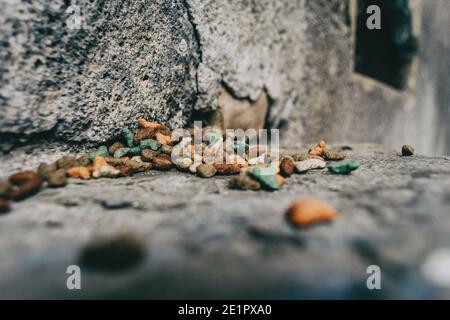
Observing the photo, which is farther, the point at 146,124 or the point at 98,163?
the point at 146,124

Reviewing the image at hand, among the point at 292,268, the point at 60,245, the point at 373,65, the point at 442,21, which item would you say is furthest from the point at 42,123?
the point at 442,21

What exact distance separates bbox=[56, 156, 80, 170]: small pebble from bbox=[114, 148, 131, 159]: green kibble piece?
12cm

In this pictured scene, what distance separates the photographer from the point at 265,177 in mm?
772

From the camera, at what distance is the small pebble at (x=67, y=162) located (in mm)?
842

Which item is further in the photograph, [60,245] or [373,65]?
[373,65]

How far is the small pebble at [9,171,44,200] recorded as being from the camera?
693 millimetres

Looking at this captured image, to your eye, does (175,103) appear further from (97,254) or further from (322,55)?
(322,55)

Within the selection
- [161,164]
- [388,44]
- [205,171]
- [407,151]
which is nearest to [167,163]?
[161,164]

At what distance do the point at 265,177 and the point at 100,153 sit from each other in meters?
0.52

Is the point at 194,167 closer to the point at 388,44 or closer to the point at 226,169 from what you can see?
the point at 226,169

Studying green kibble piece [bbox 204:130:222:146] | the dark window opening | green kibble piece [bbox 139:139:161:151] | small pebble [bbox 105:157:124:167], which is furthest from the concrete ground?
the dark window opening
